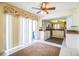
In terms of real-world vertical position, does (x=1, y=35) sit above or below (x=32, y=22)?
below

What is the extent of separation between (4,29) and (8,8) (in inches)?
23.3

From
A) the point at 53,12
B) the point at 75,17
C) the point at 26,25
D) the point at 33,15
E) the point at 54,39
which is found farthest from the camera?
the point at 33,15

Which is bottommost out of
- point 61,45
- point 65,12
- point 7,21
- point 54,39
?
point 61,45

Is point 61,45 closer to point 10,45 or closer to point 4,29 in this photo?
point 10,45

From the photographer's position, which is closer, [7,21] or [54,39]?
[7,21]

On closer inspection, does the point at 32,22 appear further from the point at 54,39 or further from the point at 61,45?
the point at 61,45

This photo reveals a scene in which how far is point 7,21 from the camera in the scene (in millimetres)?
1979

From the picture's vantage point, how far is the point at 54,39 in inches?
100

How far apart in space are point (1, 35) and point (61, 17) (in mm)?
1615

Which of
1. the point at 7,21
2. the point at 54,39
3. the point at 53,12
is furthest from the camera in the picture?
the point at 54,39

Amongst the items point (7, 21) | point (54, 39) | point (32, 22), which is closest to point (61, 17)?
point (54, 39)

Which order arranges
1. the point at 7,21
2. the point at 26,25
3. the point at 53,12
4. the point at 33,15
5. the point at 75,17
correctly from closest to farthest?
the point at 75,17 → the point at 7,21 → the point at 53,12 → the point at 26,25 → the point at 33,15

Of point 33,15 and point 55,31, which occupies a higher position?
point 33,15

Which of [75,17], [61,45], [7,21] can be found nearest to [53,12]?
[75,17]
